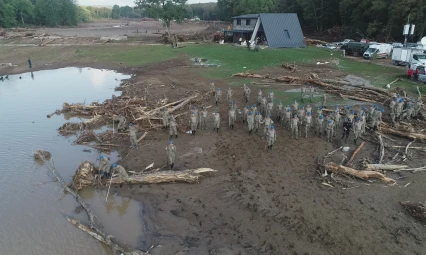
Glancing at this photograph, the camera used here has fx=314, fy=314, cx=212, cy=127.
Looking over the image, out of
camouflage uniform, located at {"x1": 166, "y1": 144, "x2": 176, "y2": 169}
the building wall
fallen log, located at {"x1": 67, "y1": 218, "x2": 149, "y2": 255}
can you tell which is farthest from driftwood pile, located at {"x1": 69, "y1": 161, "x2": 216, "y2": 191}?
the building wall

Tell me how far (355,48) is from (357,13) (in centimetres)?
1571

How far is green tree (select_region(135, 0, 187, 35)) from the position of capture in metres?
54.8

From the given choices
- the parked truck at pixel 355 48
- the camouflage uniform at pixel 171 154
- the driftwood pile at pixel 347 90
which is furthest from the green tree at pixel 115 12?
the camouflage uniform at pixel 171 154

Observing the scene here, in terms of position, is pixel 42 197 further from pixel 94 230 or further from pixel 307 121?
pixel 307 121

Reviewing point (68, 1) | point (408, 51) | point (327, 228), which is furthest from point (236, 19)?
point (68, 1)

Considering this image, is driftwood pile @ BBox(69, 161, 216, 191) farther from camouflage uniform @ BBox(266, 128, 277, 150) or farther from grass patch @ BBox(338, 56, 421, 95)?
grass patch @ BBox(338, 56, 421, 95)

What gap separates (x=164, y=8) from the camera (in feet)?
182

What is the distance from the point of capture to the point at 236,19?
53.5 metres

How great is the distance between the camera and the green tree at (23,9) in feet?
263

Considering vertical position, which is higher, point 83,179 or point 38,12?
point 38,12

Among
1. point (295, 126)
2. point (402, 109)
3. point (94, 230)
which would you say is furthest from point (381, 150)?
point (94, 230)

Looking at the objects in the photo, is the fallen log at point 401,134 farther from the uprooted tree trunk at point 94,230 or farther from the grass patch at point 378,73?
the uprooted tree trunk at point 94,230

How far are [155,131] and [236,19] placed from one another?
39410mm

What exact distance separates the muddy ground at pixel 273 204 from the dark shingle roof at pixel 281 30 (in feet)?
105
